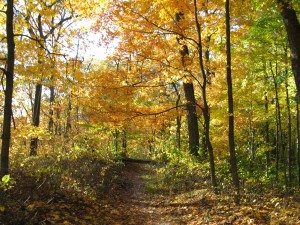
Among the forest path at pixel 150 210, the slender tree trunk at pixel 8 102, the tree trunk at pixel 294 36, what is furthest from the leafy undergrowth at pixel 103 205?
the tree trunk at pixel 294 36

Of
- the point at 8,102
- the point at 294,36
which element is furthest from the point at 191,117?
the point at 8,102

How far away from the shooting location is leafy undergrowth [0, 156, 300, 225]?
4.72 meters

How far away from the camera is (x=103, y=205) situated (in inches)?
278

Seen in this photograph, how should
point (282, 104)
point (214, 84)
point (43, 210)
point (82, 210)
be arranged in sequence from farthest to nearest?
point (282, 104) → point (214, 84) → point (82, 210) → point (43, 210)

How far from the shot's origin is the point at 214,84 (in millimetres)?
12945

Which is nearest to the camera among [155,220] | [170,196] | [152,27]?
[155,220]

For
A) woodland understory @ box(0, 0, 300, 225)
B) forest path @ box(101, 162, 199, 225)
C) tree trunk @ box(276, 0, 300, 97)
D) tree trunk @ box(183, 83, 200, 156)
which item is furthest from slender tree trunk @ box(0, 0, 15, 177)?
tree trunk @ box(183, 83, 200, 156)

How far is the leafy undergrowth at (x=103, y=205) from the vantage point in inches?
186

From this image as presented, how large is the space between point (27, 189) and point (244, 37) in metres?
8.76

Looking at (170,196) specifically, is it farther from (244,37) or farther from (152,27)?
(244,37)

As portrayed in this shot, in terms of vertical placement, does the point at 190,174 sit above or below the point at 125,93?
below

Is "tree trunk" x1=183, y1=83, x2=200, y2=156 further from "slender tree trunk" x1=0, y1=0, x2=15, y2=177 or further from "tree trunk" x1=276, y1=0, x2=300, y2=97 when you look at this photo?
"slender tree trunk" x1=0, y1=0, x2=15, y2=177

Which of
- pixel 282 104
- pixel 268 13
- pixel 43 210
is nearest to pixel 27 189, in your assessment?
pixel 43 210

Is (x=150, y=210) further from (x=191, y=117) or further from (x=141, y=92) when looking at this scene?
(x=191, y=117)
